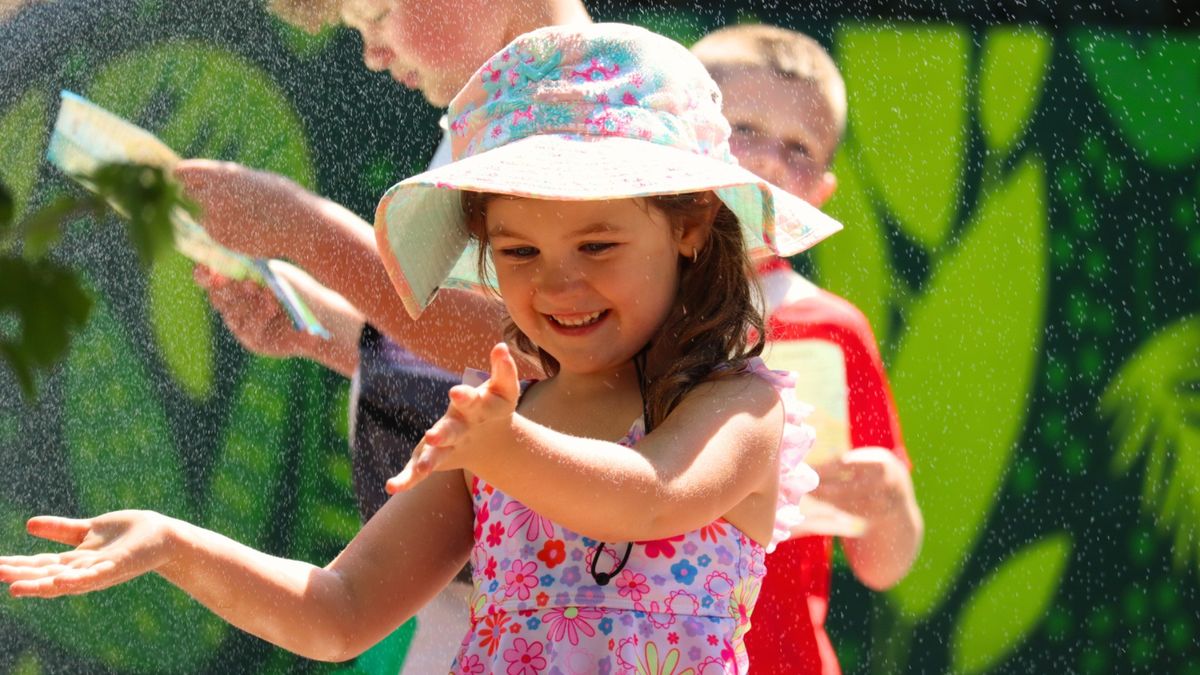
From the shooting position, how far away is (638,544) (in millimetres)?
1729

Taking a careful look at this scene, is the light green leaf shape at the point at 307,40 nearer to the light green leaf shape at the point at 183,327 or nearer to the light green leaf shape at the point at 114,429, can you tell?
the light green leaf shape at the point at 183,327

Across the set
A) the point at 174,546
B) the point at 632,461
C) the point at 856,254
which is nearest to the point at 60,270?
the point at 632,461

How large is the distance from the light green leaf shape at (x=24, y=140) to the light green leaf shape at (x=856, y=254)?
227cm

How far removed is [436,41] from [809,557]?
111 cm

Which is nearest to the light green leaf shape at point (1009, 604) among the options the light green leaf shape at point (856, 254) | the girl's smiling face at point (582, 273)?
the light green leaf shape at point (856, 254)

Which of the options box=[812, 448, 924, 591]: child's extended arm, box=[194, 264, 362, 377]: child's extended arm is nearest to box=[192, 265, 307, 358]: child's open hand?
box=[194, 264, 362, 377]: child's extended arm

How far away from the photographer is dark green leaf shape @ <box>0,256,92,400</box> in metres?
0.60

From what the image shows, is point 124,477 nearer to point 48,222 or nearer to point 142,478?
point 142,478

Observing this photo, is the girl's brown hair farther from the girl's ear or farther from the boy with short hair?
the boy with short hair

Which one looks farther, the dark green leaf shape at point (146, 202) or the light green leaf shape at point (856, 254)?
the light green leaf shape at point (856, 254)

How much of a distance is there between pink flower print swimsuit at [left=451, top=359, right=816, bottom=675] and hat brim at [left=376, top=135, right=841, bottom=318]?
21 cm

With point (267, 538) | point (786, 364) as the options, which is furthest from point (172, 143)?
point (786, 364)

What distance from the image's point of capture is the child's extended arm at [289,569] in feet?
5.19

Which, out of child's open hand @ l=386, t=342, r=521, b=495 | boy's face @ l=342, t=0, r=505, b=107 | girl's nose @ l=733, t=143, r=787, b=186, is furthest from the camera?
girl's nose @ l=733, t=143, r=787, b=186
